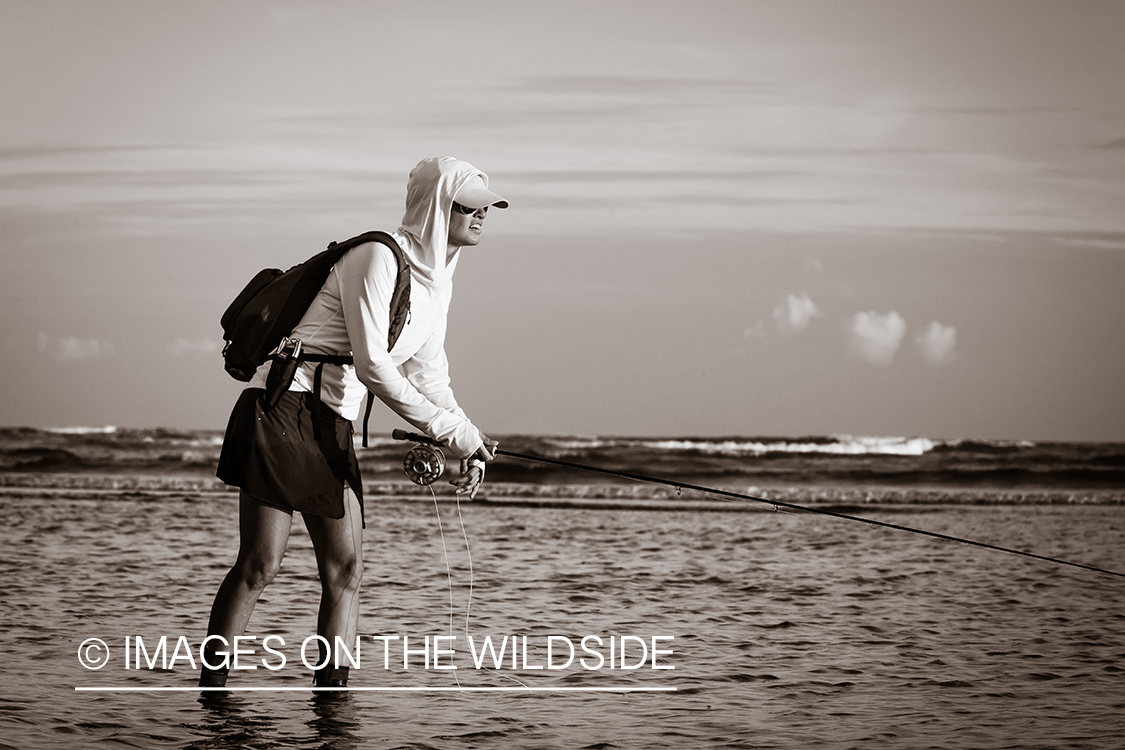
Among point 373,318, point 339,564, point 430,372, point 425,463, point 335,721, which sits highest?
point 373,318

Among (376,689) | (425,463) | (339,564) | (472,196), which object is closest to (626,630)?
(376,689)

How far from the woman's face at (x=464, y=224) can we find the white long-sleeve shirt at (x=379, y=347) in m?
0.17

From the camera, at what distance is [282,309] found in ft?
12.4

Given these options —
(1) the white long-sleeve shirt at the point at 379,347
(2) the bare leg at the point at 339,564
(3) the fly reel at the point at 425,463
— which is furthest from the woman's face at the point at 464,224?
(2) the bare leg at the point at 339,564

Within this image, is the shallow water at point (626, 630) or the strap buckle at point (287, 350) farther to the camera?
the shallow water at point (626, 630)

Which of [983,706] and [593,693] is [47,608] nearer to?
[593,693]

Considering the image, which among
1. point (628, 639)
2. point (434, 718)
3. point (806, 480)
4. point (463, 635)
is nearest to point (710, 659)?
point (628, 639)

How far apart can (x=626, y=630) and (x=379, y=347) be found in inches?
99.9

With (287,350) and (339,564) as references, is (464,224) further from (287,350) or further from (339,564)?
(339,564)

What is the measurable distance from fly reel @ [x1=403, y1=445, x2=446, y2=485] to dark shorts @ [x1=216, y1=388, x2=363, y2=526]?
0.99ft

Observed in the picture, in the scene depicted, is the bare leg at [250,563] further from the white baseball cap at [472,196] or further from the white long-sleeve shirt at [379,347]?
the white baseball cap at [472,196]

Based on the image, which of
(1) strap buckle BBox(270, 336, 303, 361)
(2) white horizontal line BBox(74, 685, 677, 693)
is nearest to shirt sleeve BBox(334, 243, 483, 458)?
(1) strap buckle BBox(270, 336, 303, 361)

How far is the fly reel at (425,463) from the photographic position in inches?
164

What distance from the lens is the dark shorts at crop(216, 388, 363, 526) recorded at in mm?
3785
